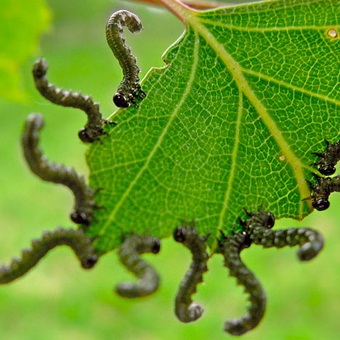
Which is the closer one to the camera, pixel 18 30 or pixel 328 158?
pixel 328 158

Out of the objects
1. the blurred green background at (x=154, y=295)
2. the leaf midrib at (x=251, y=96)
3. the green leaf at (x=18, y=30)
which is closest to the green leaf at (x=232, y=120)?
the leaf midrib at (x=251, y=96)

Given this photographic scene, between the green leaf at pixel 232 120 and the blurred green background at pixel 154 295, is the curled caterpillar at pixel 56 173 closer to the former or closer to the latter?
the green leaf at pixel 232 120

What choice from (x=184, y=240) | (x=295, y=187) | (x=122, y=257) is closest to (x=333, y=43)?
(x=295, y=187)

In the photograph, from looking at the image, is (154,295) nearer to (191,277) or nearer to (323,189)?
(191,277)

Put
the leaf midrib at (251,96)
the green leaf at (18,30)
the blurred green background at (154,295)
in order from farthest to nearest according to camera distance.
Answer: the blurred green background at (154,295)
the green leaf at (18,30)
the leaf midrib at (251,96)

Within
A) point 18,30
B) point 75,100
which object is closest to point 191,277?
point 75,100

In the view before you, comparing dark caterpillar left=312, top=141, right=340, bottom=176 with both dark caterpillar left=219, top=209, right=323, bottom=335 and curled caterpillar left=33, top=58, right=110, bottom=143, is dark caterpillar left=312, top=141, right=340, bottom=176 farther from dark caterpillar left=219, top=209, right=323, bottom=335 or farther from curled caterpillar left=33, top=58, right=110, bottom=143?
curled caterpillar left=33, top=58, right=110, bottom=143
